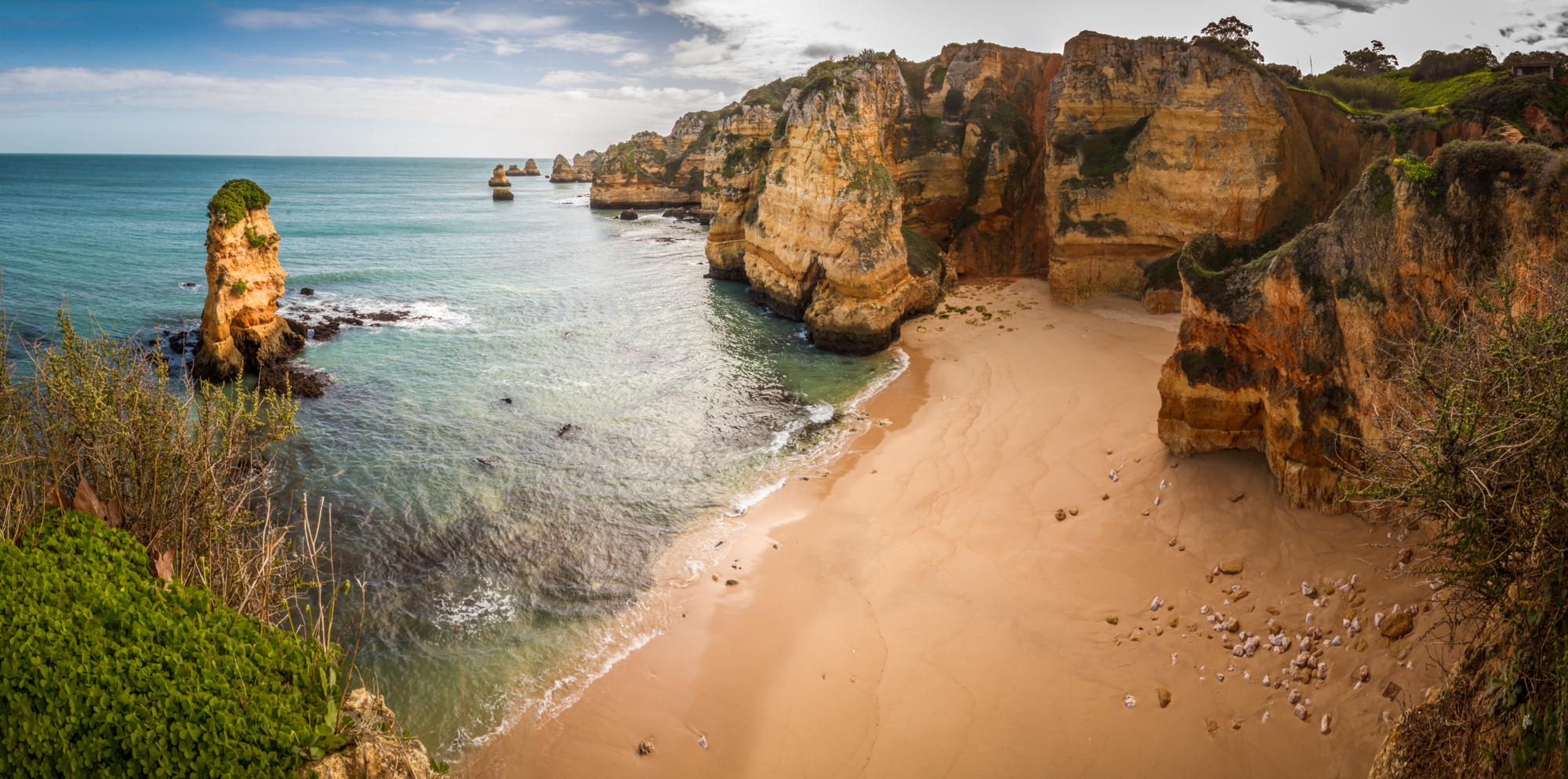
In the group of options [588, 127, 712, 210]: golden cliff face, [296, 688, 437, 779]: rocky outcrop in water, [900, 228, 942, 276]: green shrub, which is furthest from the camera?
[588, 127, 712, 210]: golden cliff face

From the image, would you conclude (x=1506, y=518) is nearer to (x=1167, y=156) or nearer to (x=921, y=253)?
(x=1167, y=156)

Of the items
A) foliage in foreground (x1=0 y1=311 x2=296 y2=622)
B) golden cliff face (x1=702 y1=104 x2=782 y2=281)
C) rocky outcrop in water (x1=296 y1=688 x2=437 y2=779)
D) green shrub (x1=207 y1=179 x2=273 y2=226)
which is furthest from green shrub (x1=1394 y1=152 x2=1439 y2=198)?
golden cliff face (x1=702 y1=104 x2=782 y2=281)

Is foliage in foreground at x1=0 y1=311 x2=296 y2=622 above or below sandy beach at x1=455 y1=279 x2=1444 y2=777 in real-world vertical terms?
above

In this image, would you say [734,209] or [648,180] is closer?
[734,209]

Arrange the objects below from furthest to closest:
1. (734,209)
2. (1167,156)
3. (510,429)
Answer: (734,209) < (1167,156) < (510,429)

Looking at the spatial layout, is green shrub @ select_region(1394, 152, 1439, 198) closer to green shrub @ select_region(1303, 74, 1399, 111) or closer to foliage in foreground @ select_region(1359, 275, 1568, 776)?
foliage in foreground @ select_region(1359, 275, 1568, 776)

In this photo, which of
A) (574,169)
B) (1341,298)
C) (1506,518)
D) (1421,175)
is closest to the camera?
(1506,518)

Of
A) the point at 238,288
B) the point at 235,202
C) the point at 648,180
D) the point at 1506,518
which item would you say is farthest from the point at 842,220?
the point at 648,180
